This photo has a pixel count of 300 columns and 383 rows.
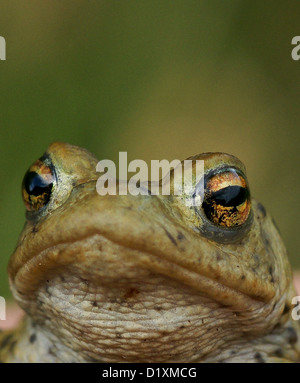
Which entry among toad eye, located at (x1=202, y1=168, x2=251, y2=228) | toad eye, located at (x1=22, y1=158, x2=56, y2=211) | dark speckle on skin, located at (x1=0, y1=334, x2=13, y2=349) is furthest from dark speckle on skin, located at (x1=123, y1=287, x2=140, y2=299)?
dark speckle on skin, located at (x1=0, y1=334, x2=13, y2=349)

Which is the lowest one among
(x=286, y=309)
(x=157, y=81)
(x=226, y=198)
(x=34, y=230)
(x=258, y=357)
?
(x=258, y=357)

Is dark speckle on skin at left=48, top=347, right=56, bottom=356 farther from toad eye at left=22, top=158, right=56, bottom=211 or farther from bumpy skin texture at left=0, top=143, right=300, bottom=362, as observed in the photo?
toad eye at left=22, top=158, right=56, bottom=211

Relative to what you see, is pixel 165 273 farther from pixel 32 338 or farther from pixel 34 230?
pixel 32 338

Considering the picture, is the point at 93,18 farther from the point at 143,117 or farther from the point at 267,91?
the point at 267,91

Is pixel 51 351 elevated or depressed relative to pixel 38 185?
depressed

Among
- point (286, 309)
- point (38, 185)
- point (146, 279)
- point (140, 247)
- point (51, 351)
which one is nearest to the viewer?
point (140, 247)

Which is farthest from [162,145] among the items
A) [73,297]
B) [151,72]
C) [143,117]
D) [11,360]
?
[73,297]

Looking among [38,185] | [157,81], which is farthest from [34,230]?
[157,81]
